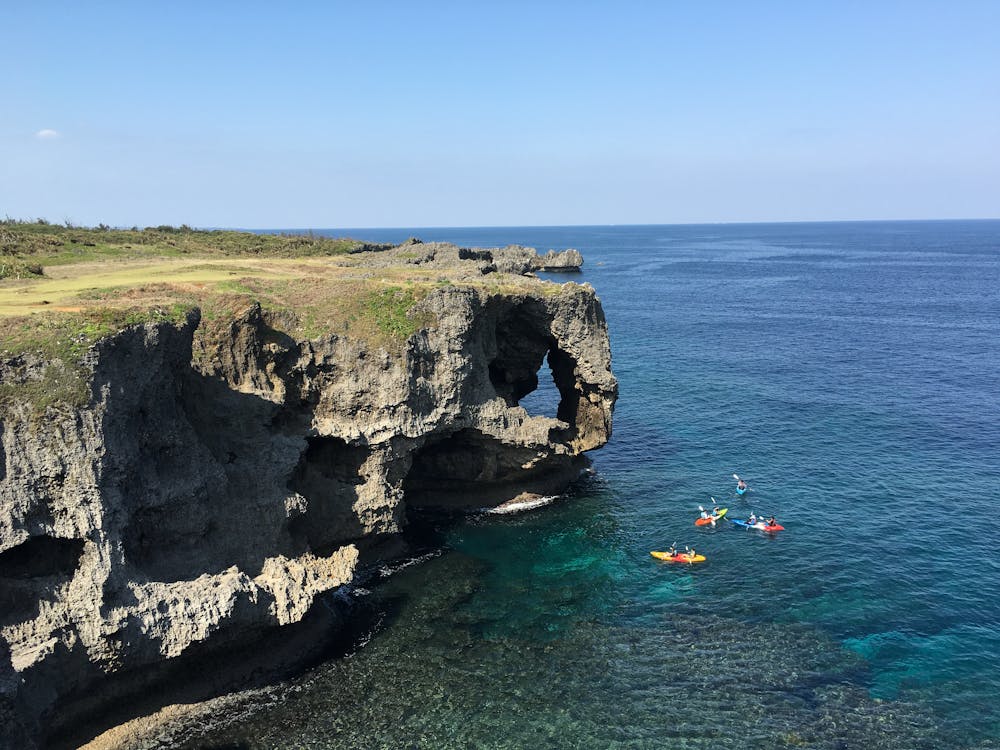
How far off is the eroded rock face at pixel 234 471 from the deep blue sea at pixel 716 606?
4116mm

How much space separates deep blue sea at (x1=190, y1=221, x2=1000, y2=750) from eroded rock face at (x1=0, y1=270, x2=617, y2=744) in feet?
13.5

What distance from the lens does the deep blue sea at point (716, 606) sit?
27359 mm

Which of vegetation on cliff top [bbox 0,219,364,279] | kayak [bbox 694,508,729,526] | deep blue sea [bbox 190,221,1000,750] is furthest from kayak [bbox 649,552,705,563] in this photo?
vegetation on cliff top [bbox 0,219,364,279]

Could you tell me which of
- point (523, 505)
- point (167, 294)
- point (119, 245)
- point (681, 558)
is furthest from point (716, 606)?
point (119, 245)

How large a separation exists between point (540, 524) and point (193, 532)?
21475mm

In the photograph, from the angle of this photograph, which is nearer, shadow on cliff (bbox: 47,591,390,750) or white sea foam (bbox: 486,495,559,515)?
shadow on cliff (bbox: 47,591,390,750)

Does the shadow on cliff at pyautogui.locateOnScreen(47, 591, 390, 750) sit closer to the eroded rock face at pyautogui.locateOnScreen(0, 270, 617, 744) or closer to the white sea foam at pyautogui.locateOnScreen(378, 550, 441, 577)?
the eroded rock face at pyautogui.locateOnScreen(0, 270, 617, 744)

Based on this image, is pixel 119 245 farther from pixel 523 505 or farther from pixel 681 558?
pixel 681 558

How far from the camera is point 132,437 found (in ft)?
A: 87.6

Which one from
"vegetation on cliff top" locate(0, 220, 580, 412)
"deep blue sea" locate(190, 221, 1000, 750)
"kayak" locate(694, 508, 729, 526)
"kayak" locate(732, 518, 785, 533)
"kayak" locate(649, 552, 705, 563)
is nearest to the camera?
"vegetation on cliff top" locate(0, 220, 580, 412)

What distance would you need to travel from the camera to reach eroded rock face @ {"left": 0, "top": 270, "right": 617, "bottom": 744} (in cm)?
2436

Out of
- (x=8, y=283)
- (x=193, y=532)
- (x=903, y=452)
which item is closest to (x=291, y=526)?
(x=193, y=532)

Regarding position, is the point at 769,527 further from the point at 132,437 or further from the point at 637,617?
the point at 132,437

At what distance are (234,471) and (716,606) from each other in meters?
24.7
